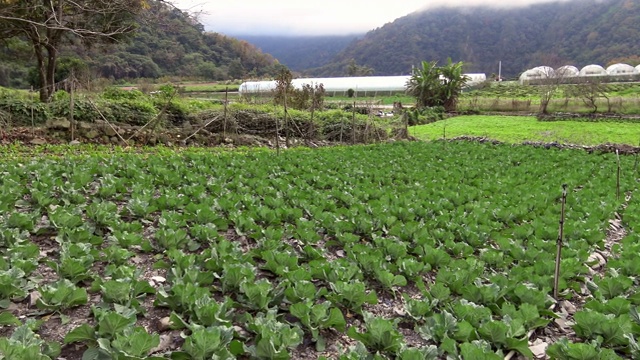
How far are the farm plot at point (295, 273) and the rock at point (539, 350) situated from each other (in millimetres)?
109

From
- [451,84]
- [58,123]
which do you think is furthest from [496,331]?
[451,84]

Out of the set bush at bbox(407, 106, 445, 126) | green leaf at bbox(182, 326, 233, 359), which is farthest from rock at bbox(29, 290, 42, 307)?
bush at bbox(407, 106, 445, 126)

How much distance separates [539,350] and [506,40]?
117 meters

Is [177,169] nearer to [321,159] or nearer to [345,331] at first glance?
[321,159]

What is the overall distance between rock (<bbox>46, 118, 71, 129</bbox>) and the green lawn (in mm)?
16878

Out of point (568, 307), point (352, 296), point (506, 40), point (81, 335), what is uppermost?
point (506, 40)

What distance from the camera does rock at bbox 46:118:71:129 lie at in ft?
44.1

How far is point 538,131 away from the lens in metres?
25.3

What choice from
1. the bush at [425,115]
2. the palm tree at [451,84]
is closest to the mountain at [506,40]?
the palm tree at [451,84]

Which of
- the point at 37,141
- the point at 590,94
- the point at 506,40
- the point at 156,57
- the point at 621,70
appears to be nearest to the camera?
the point at 37,141

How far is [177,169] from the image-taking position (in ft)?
27.4

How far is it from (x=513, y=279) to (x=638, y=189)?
7531 millimetres

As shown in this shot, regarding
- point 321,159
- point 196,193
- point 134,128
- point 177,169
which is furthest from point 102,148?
point 196,193

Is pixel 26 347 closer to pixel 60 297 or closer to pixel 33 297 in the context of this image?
pixel 60 297
